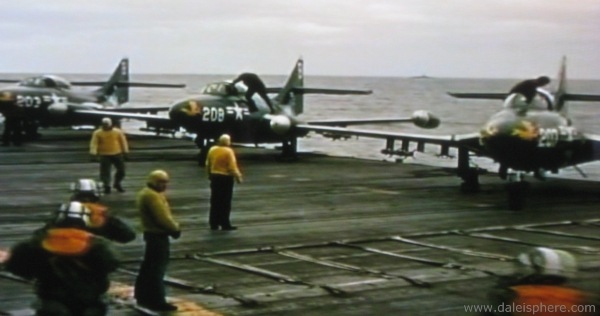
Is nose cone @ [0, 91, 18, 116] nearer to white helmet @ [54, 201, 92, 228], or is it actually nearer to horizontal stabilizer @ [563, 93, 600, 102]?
horizontal stabilizer @ [563, 93, 600, 102]

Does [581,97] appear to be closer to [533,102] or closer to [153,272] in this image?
[533,102]

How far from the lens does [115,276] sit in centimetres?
1420

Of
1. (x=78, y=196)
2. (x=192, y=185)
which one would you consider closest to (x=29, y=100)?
(x=192, y=185)

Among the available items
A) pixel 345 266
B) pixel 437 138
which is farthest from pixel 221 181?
pixel 437 138

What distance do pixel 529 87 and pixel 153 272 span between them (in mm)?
16064

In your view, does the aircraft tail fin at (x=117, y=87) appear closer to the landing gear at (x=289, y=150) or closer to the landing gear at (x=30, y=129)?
the landing gear at (x=30, y=129)

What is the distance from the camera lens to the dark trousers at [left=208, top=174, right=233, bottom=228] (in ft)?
62.8

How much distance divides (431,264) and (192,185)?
521 inches

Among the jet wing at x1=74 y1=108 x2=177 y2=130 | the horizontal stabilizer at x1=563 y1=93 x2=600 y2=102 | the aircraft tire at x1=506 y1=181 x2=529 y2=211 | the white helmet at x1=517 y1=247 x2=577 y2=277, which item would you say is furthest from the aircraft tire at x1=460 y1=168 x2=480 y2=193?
the white helmet at x1=517 y1=247 x2=577 y2=277

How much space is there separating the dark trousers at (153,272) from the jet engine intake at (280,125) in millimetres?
24051

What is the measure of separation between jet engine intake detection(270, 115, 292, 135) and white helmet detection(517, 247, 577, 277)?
2954 cm

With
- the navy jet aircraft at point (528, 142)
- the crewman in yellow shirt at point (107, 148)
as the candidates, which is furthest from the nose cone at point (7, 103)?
the navy jet aircraft at point (528, 142)

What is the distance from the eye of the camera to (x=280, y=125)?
118 feet

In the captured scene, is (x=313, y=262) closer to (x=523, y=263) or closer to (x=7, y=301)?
(x=7, y=301)
